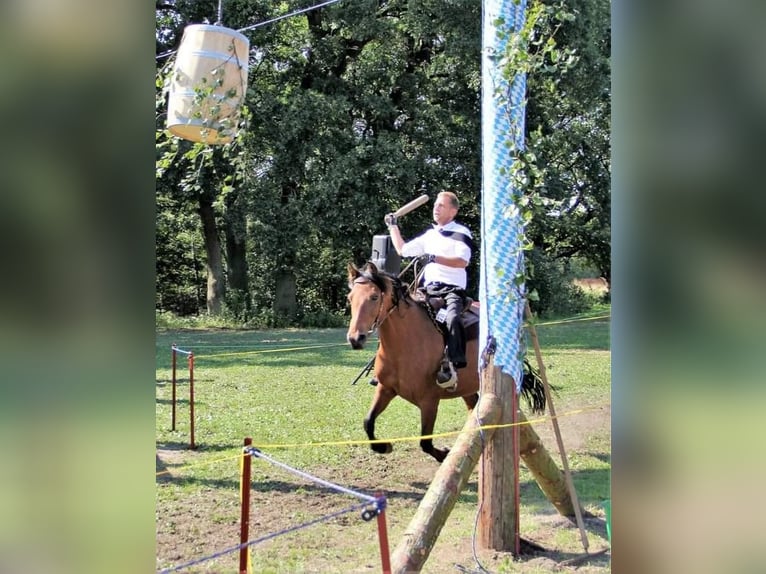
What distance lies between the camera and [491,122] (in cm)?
386

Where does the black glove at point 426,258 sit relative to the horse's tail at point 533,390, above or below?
above

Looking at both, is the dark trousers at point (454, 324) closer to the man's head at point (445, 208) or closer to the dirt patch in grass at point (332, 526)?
the man's head at point (445, 208)

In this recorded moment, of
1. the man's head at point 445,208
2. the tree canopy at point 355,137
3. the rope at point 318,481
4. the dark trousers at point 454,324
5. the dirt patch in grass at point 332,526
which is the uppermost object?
the tree canopy at point 355,137

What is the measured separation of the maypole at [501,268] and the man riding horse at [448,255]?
4.09ft

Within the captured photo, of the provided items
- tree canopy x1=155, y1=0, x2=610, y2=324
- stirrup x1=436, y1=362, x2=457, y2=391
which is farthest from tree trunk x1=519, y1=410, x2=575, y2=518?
tree canopy x1=155, y1=0, x2=610, y2=324

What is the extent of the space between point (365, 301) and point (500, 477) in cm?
165

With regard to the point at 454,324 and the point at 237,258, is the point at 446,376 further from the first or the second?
the point at 237,258

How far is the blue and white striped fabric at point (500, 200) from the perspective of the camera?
143 inches

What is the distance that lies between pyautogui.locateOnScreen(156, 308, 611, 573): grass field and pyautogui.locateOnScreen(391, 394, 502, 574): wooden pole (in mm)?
509

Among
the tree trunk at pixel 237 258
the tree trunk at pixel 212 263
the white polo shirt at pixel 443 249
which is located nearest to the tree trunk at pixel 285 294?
the tree trunk at pixel 237 258

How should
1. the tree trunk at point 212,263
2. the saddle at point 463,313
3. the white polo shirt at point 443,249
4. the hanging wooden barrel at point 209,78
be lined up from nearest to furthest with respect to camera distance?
the hanging wooden barrel at point 209,78 → the white polo shirt at point 443,249 → the saddle at point 463,313 → the tree trunk at point 212,263

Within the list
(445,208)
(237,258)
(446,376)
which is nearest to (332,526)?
(446,376)
